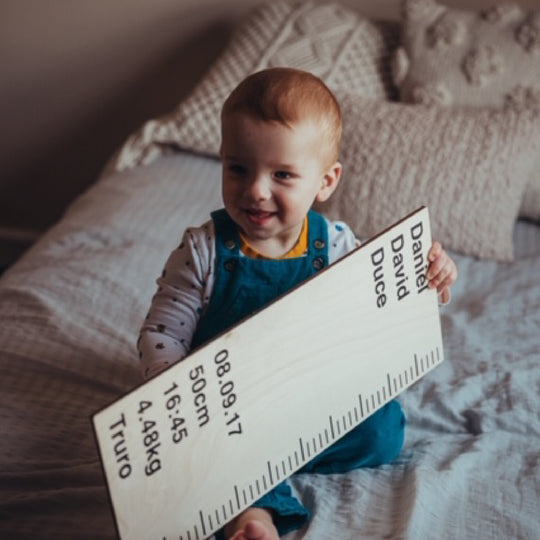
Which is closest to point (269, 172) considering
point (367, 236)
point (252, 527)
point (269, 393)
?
point (269, 393)

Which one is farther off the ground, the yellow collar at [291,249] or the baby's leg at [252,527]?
the yellow collar at [291,249]

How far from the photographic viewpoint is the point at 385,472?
1.04 meters

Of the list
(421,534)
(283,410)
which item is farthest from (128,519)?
(421,534)

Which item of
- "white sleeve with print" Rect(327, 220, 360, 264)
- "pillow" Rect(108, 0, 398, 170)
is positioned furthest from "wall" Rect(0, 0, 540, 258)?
"white sleeve with print" Rect(327, 220, 360, 264)

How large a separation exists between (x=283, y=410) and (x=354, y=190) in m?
0.77

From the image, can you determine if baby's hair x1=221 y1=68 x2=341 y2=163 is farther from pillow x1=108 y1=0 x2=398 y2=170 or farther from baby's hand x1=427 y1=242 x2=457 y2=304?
pillow x1=108 y1=0 x2=398 y2=170

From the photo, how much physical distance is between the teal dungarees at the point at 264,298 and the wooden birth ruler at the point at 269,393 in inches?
4.5

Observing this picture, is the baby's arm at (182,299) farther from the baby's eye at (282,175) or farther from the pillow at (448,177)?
the pillow at (448,177)

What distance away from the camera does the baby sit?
90 centimetres

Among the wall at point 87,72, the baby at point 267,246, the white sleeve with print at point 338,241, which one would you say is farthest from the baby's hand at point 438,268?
the wall at point 87,72

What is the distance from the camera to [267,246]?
3.40 ft

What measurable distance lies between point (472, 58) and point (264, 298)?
0.90 m

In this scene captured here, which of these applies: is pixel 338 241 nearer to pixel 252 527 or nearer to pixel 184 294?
pixel 184 294

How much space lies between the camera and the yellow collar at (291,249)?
3.39 feet
